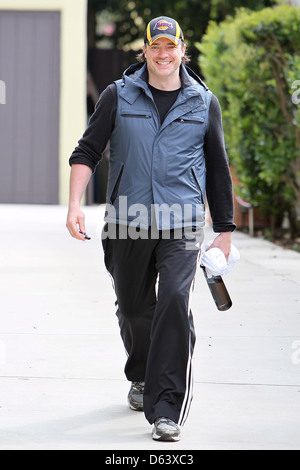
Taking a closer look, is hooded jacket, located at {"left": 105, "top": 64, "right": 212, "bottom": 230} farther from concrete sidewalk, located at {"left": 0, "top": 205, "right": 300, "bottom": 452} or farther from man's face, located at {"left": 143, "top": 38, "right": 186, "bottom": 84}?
concrete sidewalk, located at {"left": 0, "top": 205, "right": 300, "bottom": 452}

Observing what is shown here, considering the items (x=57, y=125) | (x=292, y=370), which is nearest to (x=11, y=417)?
(x=292, y=370)

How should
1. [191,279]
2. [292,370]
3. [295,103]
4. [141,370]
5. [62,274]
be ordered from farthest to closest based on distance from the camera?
[295,103], [62,274], [292,370], [141,370], [191,279]

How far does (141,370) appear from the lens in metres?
4.82

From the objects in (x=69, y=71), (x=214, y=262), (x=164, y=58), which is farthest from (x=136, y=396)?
(x=69, y=71)

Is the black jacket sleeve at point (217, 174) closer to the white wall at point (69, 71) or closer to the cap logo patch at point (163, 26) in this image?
the cap logo patch at point (163, 26)

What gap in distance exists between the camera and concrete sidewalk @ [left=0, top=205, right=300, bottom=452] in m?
4.40

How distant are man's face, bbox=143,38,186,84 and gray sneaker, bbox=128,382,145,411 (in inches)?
59.1

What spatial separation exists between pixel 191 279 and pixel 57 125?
1775 cm

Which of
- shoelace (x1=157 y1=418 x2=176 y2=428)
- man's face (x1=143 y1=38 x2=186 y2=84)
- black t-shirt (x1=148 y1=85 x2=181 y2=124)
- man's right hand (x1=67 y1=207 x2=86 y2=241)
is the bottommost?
shoelace (x1=157 y1=418 x2=176 y2=428)

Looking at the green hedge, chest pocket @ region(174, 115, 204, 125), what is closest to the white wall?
the green hedge

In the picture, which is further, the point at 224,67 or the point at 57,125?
the point at 57,125

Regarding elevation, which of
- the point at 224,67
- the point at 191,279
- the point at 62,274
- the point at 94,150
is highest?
the point at 224,67
